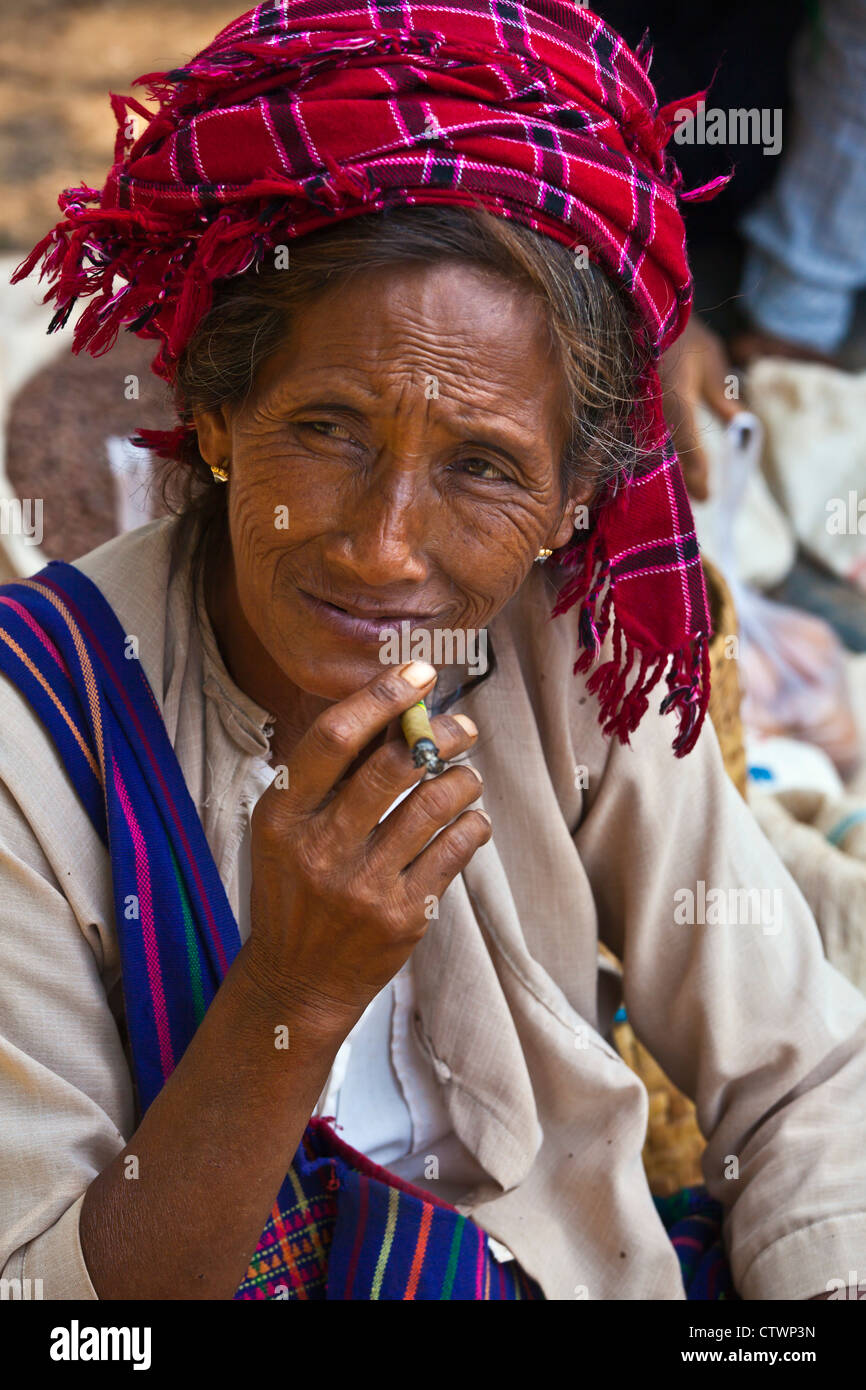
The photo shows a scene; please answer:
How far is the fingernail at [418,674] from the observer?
1441 millimetres

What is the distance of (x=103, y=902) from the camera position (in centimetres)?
173

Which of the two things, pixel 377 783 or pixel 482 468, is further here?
pixel 482 468

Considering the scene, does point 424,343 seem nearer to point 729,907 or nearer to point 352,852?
point 352,852

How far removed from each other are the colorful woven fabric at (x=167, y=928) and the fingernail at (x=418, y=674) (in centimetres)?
48

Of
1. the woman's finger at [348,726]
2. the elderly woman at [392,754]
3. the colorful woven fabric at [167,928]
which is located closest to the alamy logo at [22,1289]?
the elderly woman at [392,754]

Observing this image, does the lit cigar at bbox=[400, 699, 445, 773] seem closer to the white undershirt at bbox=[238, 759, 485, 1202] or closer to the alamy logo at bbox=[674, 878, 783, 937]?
the white undershirt at bbox=[238, 759, 485, 1202]

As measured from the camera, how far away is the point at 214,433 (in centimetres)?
183

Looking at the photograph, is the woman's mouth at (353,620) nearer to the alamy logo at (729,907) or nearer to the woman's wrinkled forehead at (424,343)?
the woman's wrinkled forehead at (424,343)

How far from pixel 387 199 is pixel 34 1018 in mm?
1038

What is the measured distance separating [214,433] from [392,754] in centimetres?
62
